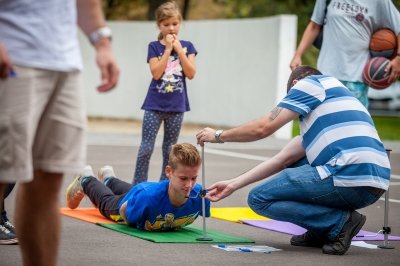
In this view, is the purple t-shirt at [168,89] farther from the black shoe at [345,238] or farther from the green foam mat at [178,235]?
the black shoe at [345,238]

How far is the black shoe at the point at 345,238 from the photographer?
7.28 m

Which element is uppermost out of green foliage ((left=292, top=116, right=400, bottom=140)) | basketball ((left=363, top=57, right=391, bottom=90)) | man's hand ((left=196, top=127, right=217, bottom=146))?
basketball ((left=363, top=57, right=391, bottom=90))

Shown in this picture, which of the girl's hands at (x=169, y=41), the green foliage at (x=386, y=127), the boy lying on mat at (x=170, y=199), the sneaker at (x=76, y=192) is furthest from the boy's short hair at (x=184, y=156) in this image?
the green foliage at (x=386, y=127)

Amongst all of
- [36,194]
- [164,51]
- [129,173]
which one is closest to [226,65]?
[129,173]

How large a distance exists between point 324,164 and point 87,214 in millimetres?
2371

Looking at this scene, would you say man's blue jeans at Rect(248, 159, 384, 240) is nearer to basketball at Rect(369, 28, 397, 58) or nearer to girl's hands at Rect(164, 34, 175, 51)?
basketball at Rect(369, 28, 397, 58)

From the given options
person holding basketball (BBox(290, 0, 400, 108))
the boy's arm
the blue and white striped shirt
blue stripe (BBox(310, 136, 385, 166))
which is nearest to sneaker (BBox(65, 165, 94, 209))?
the boy's arm

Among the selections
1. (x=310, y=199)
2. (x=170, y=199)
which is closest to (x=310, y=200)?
(x=310, y=199)

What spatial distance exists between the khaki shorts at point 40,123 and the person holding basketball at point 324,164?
2.65 meters

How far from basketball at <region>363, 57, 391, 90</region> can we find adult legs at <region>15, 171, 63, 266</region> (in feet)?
17.3

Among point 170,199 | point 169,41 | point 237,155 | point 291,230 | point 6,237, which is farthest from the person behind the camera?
point 237,155

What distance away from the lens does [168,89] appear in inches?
395

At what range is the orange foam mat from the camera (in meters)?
8.46

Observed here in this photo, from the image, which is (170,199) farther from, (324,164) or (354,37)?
(354,37)
